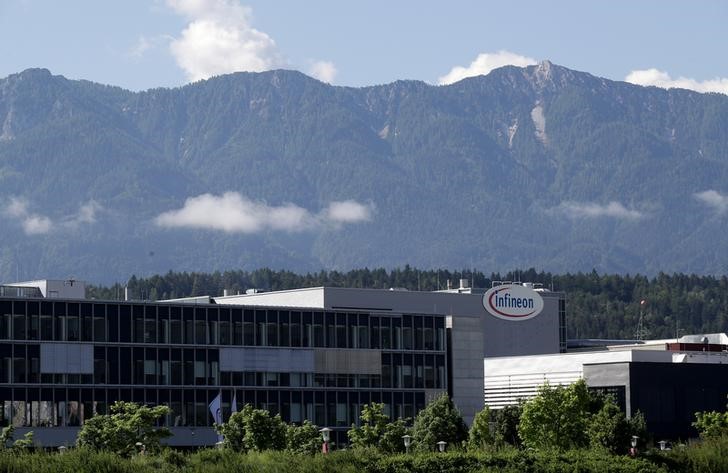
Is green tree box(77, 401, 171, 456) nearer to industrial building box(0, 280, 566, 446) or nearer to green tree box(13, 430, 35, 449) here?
green tree box(13, 430, 35, 449)

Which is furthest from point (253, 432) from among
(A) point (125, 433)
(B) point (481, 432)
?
(B) point (481, 432)

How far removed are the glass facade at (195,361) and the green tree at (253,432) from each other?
26609 millimetres

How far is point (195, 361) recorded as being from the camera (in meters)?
154

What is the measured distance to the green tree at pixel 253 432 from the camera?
397ft

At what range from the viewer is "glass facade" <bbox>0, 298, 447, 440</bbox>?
5694 inches

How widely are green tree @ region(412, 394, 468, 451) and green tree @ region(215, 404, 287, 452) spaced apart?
15390mm

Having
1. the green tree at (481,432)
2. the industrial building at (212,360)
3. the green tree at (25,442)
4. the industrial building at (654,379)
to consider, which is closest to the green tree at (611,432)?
the green tree at (481,432)

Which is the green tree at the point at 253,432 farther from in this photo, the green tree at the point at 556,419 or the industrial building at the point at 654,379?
the industrial building at the point at 654,379

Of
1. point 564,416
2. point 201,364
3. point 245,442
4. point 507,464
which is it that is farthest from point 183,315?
point 507,464

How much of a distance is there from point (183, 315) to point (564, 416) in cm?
4586

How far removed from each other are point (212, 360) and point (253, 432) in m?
34.8

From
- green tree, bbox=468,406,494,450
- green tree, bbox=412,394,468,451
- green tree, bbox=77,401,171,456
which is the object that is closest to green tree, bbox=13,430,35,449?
green tree, bbox=77,401,171,456

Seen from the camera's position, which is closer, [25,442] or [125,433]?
[25,442]

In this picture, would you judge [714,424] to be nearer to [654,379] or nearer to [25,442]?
[654,379]
